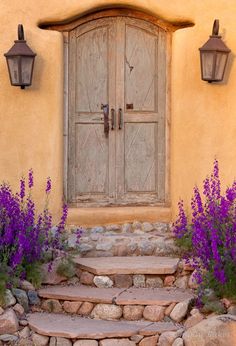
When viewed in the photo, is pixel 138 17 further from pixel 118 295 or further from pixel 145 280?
pixel 118 295

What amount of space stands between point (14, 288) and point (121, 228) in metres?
1.84

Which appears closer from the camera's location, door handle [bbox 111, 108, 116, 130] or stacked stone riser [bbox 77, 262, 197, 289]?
stacked stone riser [bbox 77, 262, 197, 289]

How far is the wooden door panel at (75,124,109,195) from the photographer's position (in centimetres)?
870

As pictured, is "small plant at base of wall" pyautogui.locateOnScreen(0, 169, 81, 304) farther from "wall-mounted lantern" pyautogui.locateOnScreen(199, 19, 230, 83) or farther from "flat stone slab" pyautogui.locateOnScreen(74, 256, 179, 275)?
"wall-mounted lantern" pyautogui.locateOnScreen(199, 19, 230, 83)

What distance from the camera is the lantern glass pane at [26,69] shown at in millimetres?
8102

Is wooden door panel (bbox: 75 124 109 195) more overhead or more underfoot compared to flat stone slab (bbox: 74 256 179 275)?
more overhead

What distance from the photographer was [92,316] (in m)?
6.85

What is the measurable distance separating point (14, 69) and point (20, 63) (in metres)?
0.10

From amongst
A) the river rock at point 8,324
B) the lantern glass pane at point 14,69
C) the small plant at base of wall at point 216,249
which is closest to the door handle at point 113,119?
the lantern glass pane at point 14,69

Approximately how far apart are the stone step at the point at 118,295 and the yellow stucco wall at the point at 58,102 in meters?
1.44

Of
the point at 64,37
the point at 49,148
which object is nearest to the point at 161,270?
the point at 49,148

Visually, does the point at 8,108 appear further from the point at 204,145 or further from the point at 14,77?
the point at 204,145

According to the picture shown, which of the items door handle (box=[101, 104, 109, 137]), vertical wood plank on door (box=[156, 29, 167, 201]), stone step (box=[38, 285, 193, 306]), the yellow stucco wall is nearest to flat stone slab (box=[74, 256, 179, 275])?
stone step (box=[38, 285, 193, 306])

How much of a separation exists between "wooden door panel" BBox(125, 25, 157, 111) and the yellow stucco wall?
39 cm
